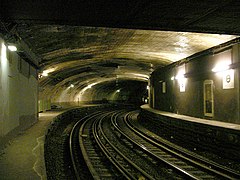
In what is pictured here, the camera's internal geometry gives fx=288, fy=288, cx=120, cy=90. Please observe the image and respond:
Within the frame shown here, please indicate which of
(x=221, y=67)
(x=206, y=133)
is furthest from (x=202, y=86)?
(x=206, y=133)

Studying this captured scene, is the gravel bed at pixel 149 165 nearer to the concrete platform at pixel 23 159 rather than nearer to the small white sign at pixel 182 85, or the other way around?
the concrete platform at pixel 23 159

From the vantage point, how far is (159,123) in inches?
659

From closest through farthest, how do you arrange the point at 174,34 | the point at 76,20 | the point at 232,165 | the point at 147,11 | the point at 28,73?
the point at 147,11 < the point at 76,20 < the point at 232,165 < the point at 174,34 < the point at 28,73

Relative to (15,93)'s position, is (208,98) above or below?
below

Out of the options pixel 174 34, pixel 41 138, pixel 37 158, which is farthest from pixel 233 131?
pixel 41 138

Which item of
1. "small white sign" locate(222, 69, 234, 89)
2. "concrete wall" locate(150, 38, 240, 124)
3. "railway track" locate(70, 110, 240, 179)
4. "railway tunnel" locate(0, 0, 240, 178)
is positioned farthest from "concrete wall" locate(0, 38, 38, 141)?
"small white sign" locate(222, 69, 234, 89)

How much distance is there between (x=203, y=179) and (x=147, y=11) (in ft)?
14.4

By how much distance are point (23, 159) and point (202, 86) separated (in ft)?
27.5

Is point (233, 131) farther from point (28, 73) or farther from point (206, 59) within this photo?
point (28, 73)

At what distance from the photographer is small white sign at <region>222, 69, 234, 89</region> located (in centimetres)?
1013

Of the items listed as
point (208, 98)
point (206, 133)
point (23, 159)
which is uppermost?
point (208, 98)

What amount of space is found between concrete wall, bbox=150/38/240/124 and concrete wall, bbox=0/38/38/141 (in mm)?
7377

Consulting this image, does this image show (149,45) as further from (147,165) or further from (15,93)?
(15,93)

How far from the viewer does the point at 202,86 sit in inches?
502
